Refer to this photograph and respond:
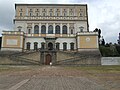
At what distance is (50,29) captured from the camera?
2874 inches

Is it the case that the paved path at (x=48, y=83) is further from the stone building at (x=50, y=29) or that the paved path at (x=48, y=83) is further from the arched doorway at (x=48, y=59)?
the stone building at (x=50, y=29)

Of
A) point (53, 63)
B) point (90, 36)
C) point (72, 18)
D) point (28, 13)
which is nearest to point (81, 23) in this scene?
point (72, 18)

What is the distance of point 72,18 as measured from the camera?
243 ft

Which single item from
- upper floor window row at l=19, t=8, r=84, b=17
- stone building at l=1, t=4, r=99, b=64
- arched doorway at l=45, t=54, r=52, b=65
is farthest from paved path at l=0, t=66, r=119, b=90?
upper floor window row at l=19, t=8, r=84, b=17

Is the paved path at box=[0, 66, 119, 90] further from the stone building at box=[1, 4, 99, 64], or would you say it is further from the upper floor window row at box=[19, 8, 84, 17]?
the upper floor window row at box=[19, 8, 84, 17]

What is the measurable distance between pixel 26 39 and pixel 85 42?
20.0m

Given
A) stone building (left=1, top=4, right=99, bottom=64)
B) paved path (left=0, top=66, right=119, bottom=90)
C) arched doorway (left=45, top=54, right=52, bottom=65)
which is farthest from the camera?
stone building (left=1, top=4, right=99, bottom=64)

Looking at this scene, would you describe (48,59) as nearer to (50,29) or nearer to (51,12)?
(50,29)

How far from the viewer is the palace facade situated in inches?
2557

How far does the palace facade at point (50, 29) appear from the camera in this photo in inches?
2557

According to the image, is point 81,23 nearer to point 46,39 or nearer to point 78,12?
point 78,12

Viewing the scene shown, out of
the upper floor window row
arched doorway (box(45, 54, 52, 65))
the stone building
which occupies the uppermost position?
the upper floor window row

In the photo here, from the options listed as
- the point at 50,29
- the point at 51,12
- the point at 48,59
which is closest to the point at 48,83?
the point at 48,59

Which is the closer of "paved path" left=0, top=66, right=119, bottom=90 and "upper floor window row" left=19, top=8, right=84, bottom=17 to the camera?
"paved path" left=0, top=66, right=119, bottom=90
